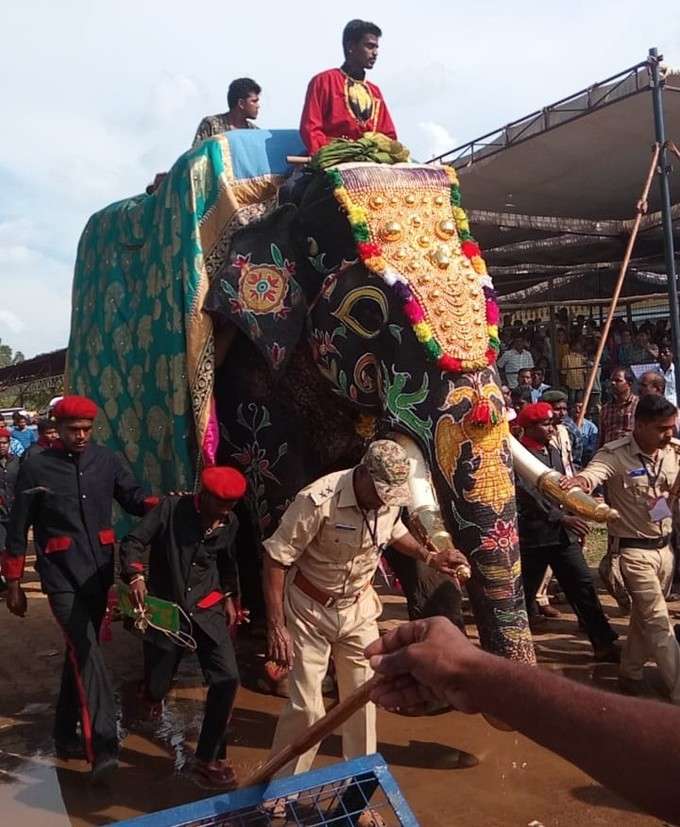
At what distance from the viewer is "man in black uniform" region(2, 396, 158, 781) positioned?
12.5 feet

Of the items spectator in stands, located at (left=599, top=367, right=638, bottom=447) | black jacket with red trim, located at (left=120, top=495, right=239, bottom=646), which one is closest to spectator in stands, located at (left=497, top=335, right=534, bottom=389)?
spectator in stands, located at (left=599, top=367, right=638, bottom=447)

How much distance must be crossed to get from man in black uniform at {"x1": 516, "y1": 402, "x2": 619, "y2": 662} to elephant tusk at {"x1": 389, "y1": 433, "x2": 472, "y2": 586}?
119 cm

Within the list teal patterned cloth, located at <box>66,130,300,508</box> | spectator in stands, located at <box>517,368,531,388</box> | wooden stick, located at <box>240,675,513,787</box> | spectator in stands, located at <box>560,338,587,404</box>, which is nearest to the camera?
wooden stick, located at <box>240,675,513,787</box>

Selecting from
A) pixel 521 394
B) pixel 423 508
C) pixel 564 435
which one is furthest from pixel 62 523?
pixel 521 394

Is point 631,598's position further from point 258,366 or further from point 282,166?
point 282,166

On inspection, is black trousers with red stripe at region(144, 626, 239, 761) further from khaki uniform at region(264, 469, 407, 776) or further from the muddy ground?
khaki uniform at region(264, 469, 407, 776)

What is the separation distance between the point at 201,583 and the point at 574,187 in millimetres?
9407

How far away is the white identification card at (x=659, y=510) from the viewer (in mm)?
4234

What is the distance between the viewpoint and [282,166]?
5.15 metres

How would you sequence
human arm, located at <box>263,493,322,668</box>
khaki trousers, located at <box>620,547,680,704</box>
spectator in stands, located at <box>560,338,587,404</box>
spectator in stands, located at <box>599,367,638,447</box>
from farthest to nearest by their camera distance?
spectator in stands, located at <box>560,338,587,404</box>
spectator in stands, located at <box>599,367,638,447</box>
khaki trousers, located at <box>620,547,680,704</box>
human arm, located at <box>263,493,322,668</box>

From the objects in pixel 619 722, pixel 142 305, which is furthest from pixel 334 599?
pixel 142 305

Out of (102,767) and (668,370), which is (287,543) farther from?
(668,370)

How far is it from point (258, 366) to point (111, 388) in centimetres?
152

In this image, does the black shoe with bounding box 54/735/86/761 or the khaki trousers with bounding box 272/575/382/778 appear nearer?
the khaki trousers with bounding box 272/575/382/778
